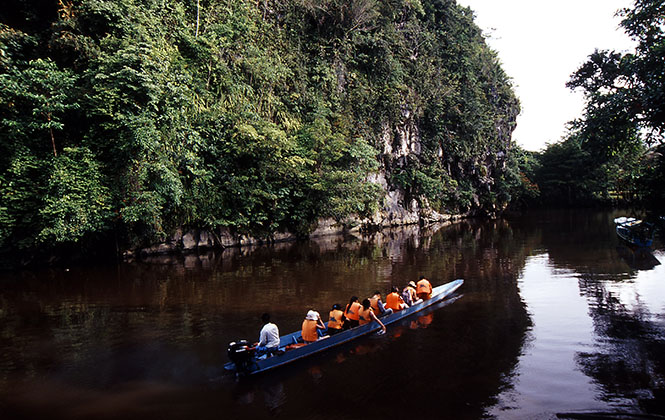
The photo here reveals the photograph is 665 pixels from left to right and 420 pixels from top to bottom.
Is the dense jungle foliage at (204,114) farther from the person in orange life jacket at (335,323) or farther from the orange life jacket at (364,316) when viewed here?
the orange life jacket at (364,316)

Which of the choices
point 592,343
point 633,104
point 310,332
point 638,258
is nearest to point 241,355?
point 310,332

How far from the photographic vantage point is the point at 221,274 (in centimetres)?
1488

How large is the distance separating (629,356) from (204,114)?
19236mm

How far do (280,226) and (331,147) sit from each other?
20.5 feet

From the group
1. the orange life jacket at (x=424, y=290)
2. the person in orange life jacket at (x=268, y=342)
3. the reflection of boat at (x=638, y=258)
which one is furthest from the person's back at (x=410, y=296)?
the reflection of boat at (x=638, y=258)

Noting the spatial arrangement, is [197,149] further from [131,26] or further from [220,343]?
[220,343]

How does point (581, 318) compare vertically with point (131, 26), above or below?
below

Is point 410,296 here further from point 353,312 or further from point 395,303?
point 353,312

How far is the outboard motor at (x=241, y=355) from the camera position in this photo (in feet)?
20.6

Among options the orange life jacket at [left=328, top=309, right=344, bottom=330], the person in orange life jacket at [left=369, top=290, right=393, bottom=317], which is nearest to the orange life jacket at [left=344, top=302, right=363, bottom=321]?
the orange life jacket at [left=328, top=309, right=344, bottom=330]

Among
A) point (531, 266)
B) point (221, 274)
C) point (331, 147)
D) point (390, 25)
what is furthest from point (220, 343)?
point (390, 25)

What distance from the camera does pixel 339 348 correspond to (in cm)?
781

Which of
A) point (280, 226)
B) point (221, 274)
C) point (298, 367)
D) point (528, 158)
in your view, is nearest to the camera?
point (298, 367)

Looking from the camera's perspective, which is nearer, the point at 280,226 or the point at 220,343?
the point at 220,343
